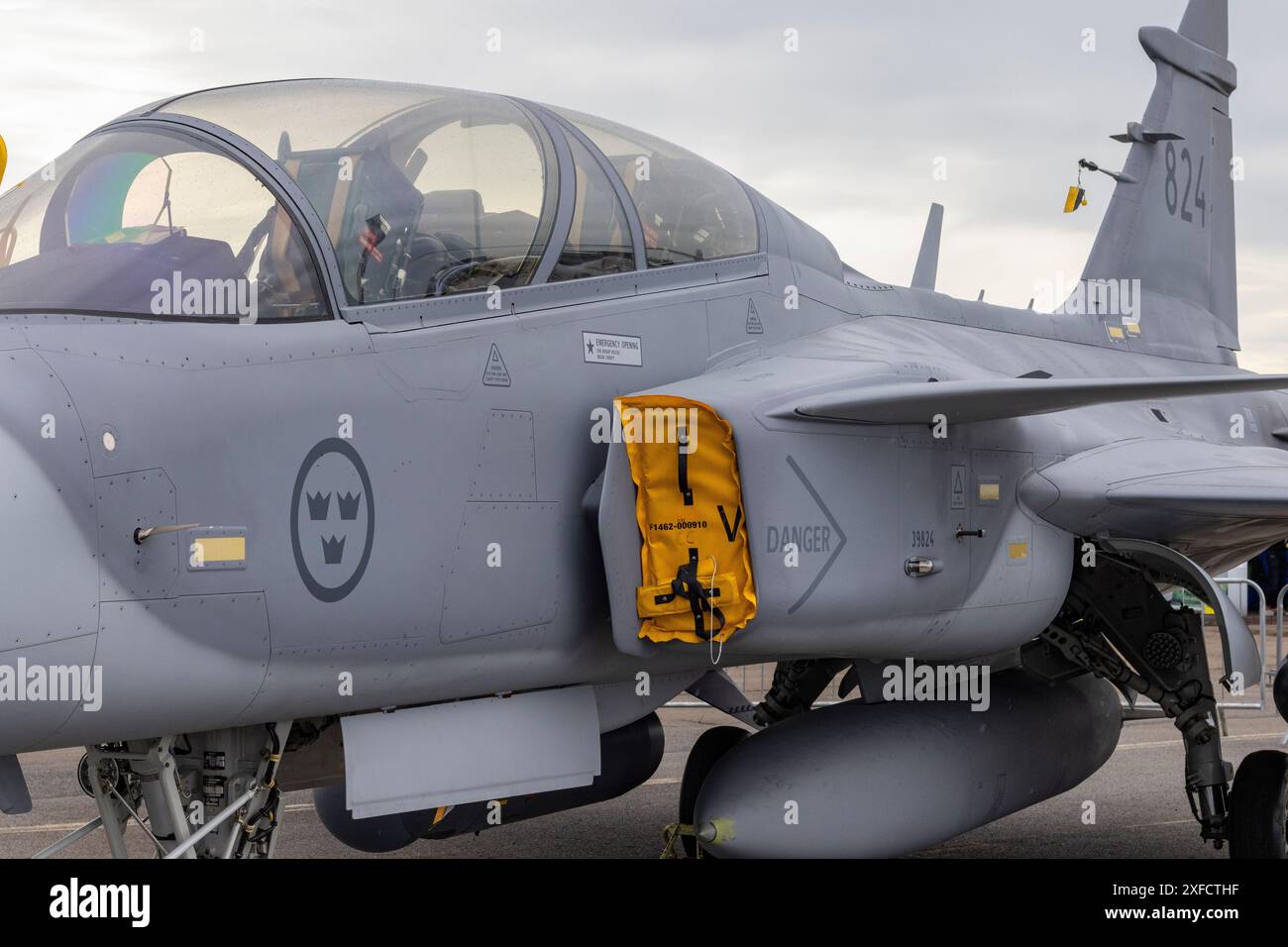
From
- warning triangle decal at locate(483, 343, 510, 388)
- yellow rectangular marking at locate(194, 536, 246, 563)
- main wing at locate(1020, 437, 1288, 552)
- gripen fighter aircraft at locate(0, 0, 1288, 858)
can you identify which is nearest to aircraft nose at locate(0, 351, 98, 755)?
gripen fighter aircraft at locate(0, 0, 1288, 858)

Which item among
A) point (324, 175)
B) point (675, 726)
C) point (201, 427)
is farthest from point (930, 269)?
point (201, 427)

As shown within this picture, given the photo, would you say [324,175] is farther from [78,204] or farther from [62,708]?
[62,708]

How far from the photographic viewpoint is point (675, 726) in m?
13.0

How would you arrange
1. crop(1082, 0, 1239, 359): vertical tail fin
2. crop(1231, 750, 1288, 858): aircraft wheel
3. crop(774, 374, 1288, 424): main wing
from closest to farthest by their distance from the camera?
1. crop(774, 374, 1288, 424): main wing
2. crop(1231, 750, 1288, 858): aircraft wheel
3. crop(1082, 0, 1239, 359): vertical tail fin

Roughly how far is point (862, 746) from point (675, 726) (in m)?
7.13

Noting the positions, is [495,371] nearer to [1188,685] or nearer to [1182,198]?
[1188,685]

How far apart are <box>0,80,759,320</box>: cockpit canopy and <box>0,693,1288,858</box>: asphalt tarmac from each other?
4.10m

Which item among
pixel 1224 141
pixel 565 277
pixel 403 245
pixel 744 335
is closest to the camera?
pixel 403 245

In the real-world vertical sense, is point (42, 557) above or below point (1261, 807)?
above

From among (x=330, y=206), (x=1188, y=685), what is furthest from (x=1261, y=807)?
(x=330, y=206)

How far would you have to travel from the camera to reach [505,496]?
4.66m

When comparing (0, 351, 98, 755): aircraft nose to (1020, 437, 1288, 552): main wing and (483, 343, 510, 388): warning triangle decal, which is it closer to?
(483, 343, 510, 388): warning triangle decal

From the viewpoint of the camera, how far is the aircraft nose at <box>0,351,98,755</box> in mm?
3455

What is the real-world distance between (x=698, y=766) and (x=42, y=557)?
511 centimetres
